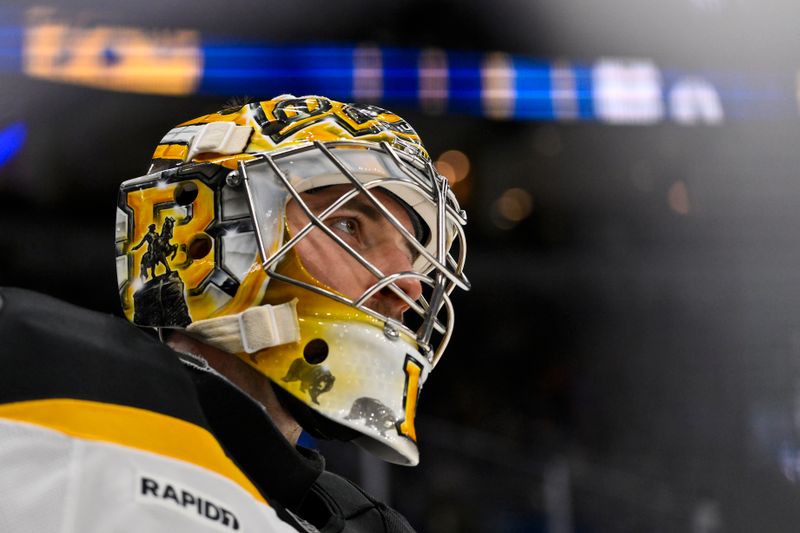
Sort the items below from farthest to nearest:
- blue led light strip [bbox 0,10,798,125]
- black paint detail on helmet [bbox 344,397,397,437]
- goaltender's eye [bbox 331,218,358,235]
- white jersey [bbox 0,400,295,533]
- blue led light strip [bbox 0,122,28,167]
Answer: blue led light strip [bbox 0,10,798,125], blue led light strip [bbox 0,122,28,167], goaltender's eye [bbox 331,218,358,235], black paint detail on helmet [bbox 344,397,397,437], white jersey [bbox 0,400,295,533]

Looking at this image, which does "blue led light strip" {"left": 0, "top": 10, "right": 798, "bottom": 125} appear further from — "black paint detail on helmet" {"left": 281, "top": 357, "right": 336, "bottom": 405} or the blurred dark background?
"black paint detail on helmet" {"left": 281, "top": 357, "right": 336, "bottom": 405}

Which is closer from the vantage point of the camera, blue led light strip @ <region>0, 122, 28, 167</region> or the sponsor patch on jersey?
the sponsor patch on jersey

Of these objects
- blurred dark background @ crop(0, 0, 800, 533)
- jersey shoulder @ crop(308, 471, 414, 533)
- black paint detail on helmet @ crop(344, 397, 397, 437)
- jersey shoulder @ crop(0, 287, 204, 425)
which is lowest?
blurred dark background @ crop(0, 0, 800, 533)

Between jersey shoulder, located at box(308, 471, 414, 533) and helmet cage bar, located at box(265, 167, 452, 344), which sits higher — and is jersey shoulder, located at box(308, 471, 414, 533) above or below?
below

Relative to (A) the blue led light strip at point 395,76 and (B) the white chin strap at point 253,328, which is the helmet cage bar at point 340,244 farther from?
(A) the blue led light strip at point 395,76

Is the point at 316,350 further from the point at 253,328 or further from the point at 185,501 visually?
the point at 185,501

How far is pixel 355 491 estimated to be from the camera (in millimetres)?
1489

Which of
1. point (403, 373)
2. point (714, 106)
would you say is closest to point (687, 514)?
point (714, 106)

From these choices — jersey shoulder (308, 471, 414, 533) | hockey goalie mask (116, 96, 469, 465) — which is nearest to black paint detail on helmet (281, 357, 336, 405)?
hockey goalie mask (116, 96, 469, 465)

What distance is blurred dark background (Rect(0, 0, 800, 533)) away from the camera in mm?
3703

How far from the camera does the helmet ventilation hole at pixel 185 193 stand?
50.4 inches

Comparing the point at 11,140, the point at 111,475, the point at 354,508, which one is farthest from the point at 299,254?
the point at 11,140

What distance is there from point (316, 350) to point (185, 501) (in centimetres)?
37

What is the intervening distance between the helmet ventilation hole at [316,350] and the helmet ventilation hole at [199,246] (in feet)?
0.56
